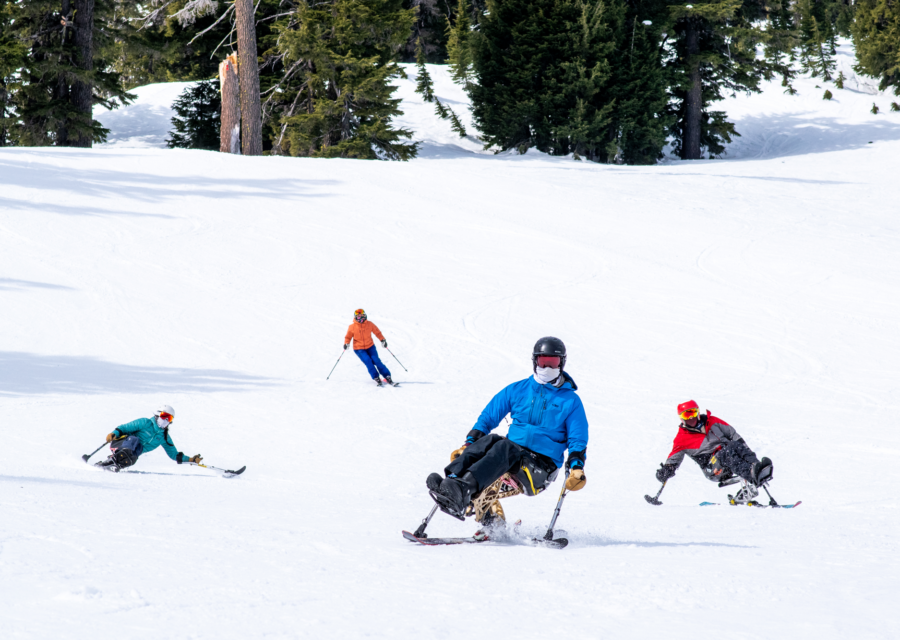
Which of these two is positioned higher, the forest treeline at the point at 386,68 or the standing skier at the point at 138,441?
the forest treeline at the point at 386,68

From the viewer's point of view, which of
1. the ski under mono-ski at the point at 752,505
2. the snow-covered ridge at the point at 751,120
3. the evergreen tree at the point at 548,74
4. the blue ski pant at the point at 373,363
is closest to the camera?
the ski under mono-ski at the point at 752,505

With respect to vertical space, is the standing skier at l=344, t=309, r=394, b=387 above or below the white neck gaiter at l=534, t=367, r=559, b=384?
below

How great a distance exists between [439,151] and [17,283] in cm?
2091

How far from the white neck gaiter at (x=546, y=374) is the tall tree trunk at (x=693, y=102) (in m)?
30.3

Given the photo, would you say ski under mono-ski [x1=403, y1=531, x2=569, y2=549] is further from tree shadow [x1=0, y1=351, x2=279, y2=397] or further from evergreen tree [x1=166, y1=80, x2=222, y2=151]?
evergreen tree [x1=166, y1=80, x2=222, y2=151]

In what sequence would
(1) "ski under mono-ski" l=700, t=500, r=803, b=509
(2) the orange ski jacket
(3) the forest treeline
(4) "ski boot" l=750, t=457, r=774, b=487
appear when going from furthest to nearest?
(3) the forest treeline → (2) the orange ski jacket → (4) "ski boot" l=750, t=457, r=774, b=487 → (1) "ski under mono-ski" l=700, t=500, r=803, b=509

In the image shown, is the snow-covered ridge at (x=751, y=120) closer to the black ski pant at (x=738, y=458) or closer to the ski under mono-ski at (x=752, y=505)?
the black ski pant at (x=738, y=458)

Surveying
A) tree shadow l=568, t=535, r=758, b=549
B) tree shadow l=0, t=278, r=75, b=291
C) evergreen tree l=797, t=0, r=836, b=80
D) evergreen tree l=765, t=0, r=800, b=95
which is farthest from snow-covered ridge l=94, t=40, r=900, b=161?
tree shadow l=568, t=535, r=758, b=549

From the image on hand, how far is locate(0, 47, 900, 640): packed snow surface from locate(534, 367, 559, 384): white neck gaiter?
1.05m

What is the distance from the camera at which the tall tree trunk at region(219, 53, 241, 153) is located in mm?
23859

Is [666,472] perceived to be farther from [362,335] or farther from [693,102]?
[693,102]

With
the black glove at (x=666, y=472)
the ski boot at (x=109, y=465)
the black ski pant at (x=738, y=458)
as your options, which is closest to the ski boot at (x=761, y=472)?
the black ski pant at (x=738, y=458)

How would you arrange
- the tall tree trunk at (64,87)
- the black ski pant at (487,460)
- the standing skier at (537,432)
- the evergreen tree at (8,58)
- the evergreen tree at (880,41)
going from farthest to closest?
the evergreen tree at (880,41)
the tall tree trunk at (64,87)
the evergreen tree at (8,58)
the standing skier at (537,432)
the black ski pant at (487,460)

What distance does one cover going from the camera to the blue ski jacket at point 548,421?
4.89 m
